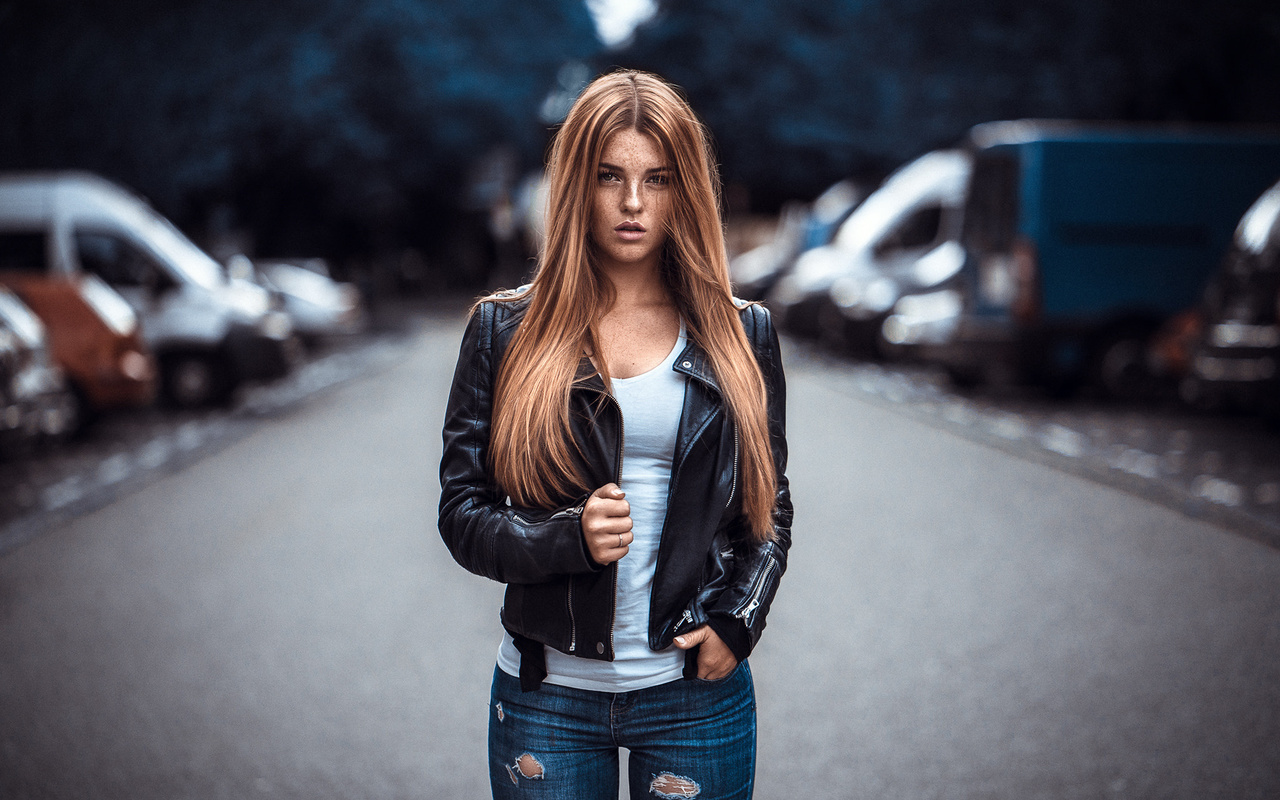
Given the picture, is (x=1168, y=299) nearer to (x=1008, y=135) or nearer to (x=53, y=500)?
(x=1008, y=135)

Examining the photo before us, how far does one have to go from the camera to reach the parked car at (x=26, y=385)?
896cm

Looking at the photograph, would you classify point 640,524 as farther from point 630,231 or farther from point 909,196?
point 909,196

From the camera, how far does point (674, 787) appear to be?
192 cm

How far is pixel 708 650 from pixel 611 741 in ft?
0.71

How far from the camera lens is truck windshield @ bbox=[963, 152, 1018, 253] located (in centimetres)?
1256

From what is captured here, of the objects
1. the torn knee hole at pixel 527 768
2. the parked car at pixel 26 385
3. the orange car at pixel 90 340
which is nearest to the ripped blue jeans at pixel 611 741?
the torn knee hole at pixel 527 768

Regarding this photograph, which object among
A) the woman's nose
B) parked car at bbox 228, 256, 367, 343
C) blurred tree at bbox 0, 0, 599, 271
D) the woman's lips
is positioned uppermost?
blurred tree at bbox 0, 0, 599, 271

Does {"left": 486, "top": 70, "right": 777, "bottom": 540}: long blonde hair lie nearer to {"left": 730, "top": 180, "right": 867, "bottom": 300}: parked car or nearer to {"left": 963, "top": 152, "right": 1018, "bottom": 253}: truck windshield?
{"left": 963, "top": 152, "right": 1018, "bottom": 253}: truck windshield

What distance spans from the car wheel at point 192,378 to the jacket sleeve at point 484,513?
39.2ft

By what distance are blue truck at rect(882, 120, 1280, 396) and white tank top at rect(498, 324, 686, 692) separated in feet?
→ 35.6

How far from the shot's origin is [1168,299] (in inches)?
478

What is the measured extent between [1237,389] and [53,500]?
27.2ft

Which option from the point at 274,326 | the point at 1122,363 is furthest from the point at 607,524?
the point at 274,326

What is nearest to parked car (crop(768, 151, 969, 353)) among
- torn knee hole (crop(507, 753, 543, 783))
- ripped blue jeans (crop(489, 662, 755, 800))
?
ripped blue jeans (crop(489, 662, 755, 800))
